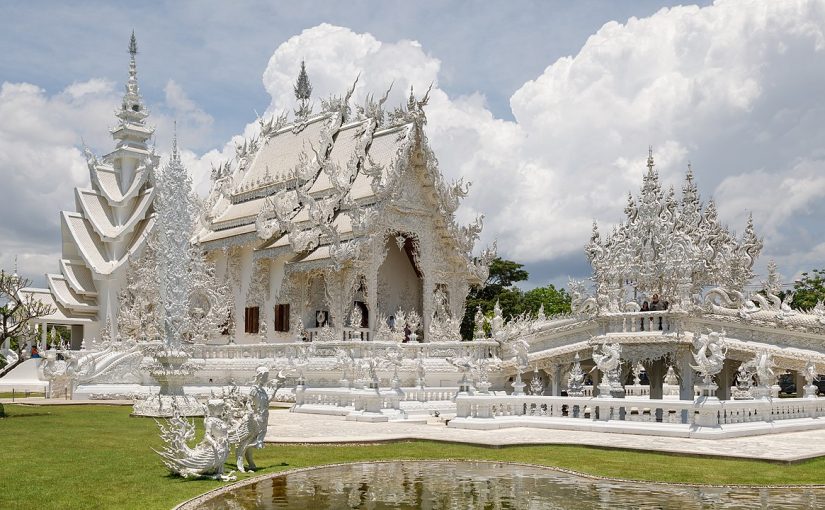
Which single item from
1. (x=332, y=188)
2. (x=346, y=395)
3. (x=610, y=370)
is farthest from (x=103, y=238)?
(x=610, y=370)

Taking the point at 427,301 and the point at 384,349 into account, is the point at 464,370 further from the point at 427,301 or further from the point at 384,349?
the point at 427,301

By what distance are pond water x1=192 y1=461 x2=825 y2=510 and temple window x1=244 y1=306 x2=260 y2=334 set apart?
64.2 feet

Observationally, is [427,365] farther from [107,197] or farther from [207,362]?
[107,197]

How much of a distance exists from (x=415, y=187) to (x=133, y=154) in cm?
1847

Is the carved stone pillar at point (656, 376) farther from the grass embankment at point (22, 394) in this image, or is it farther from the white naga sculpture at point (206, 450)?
the grass embankment at point (22, 394)

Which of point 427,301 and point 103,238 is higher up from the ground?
point 103,238

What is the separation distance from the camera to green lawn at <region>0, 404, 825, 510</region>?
334 inches

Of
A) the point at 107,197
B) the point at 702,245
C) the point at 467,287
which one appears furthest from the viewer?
the point at 107,197

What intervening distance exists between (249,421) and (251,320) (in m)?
20.2

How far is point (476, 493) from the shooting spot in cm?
898

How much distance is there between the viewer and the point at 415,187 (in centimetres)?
2772

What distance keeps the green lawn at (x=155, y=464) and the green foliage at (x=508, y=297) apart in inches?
1307

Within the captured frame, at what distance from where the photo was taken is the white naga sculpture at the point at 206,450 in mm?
9422

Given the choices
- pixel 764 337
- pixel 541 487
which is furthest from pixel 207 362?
pixel 541 487
